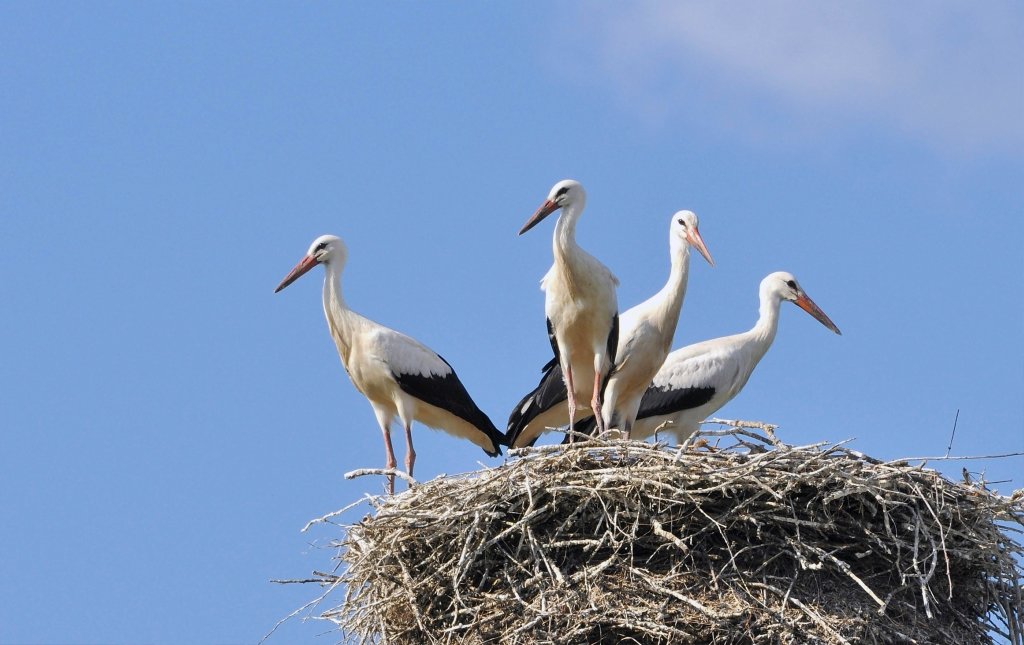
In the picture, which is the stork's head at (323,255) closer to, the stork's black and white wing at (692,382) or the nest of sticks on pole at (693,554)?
the stork's black and white wing at (692,382)

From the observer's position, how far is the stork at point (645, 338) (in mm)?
9625

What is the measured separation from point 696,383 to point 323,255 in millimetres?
2460

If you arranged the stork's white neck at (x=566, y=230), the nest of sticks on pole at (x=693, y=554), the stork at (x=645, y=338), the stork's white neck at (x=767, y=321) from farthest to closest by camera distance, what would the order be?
the stork's white neck at (x=767, y=321), the stork at (x=645, y=338), the stork's white neck at (x=566, y=230), the nest of sticks on pole at (x=693, y=554)

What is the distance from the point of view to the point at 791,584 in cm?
675

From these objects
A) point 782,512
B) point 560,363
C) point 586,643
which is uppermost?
point 560,363

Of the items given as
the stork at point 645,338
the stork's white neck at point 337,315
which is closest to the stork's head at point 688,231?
the stork at point 645,338

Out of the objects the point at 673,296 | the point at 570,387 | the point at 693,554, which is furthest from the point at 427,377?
the point at 693,554

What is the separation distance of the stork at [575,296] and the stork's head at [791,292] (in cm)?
192

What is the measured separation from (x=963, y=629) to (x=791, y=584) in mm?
863

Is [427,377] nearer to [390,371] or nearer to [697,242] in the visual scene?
[390,371]

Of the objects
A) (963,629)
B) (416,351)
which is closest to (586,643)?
(963,629)

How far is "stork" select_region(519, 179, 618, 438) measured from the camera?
362 inches

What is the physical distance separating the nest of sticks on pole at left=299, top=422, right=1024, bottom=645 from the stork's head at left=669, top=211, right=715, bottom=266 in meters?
2.69

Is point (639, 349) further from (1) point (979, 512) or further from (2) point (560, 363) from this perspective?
(1) point (979, 512)
